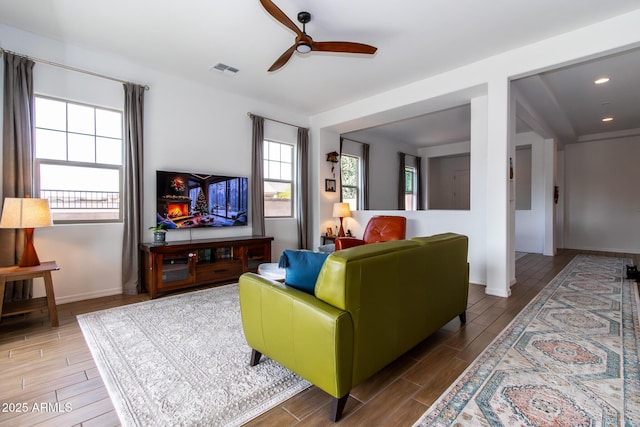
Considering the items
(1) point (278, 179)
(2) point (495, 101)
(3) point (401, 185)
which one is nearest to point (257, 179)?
(1) point (278, 179)

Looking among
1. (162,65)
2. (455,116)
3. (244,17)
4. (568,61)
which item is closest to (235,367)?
(244,17)

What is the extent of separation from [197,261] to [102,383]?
Result: 82.6 inches

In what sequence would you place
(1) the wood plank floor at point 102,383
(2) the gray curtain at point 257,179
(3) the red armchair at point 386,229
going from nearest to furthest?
(1) the wood plank floor at point 102,383, (3) the red armchair at point 386,229, (2) the gray curtain at point 257,179

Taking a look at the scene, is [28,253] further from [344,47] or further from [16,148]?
[344,47]

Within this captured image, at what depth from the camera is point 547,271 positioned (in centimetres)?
492

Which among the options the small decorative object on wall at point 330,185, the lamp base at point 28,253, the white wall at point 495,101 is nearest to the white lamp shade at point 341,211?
the small decorative object on wall at point 330,185

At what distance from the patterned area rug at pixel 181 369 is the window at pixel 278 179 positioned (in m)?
2.57

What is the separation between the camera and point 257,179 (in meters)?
4.97

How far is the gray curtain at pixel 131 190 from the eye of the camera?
3.68m

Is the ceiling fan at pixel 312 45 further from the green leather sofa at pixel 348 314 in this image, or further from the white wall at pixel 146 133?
the white wall at pixel 146 133

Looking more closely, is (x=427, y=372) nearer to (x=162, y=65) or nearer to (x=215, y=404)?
(x=215, y=404)

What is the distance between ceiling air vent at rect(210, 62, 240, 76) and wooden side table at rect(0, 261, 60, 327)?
285 centimetres

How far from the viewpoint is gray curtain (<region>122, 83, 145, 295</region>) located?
368 cm

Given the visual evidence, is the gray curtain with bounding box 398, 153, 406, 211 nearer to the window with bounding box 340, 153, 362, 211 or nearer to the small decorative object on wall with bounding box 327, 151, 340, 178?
the window with bounding box 340, 153, 362, 211
